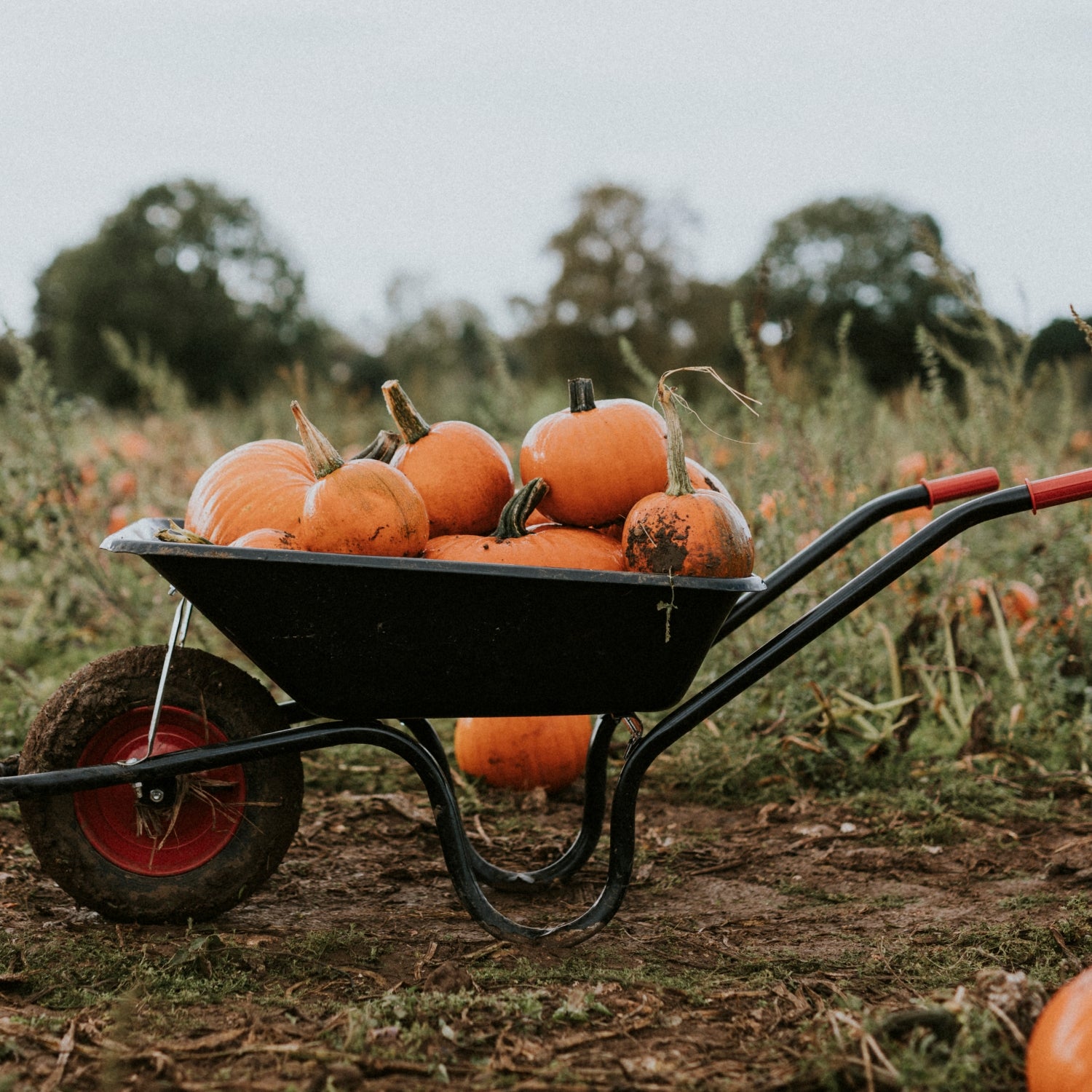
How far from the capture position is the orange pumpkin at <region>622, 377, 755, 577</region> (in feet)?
5.71

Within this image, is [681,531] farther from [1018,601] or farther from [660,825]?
[1018,601]

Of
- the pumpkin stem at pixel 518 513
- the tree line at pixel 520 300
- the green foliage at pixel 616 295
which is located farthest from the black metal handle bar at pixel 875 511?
the green foliage at pixel 616 295

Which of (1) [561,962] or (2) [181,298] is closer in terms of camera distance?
(1) [561,962]

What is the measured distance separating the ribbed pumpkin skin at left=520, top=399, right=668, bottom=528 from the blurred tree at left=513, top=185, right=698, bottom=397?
33824 millimetres

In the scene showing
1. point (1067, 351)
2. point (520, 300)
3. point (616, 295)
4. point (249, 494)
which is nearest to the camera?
point (249, 494)

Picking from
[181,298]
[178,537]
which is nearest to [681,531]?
[178,537]

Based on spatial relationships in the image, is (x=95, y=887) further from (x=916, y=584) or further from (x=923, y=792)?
(x=916, y=584)

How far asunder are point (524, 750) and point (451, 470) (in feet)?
4.03

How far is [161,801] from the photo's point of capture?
6.46 feet

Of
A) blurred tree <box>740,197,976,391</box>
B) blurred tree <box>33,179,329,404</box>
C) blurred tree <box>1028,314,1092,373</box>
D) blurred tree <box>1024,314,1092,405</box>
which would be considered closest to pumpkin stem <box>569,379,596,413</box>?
blurred tree <box>1024,314,1092,405</box>

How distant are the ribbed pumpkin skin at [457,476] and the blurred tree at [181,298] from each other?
3476cm

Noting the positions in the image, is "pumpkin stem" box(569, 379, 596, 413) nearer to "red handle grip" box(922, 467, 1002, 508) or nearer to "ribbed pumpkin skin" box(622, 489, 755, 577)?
"ribbed pumpkin skin" box(622, 489, 755, 577)

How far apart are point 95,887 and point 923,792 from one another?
2.15 metres

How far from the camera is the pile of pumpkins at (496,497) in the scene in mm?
1765
